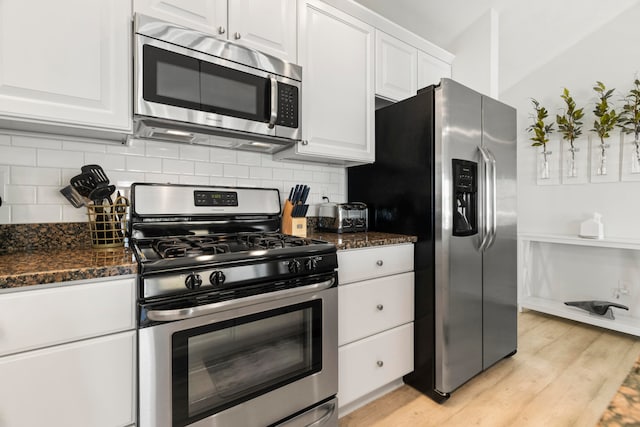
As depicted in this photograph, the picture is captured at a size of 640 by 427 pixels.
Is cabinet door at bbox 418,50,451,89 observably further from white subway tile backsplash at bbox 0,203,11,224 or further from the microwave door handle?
white subway tile backsplash at bbox 0,203,11,224

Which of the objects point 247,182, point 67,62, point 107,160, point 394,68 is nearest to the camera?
point 67,62

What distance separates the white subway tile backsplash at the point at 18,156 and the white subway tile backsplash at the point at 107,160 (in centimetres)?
19

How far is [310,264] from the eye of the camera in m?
1.40

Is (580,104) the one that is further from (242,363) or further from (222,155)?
(242,363)

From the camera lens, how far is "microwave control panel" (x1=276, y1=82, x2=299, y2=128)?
1686 mm

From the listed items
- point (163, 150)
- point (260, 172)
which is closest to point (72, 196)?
point (163, 150)

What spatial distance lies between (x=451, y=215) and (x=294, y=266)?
40.8 inches

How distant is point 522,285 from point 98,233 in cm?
370

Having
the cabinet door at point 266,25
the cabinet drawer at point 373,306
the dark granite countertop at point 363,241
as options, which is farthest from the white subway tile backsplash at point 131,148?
the cabinet drawer at point 373,306

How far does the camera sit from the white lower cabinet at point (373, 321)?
1641 mm

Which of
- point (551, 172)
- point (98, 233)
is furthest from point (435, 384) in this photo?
point (551, 172)

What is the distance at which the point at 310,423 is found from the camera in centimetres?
143

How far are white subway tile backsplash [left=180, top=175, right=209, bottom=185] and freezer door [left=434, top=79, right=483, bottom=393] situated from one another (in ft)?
4.33

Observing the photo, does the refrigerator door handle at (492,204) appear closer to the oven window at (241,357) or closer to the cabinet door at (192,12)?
the oven window at (241,357)
